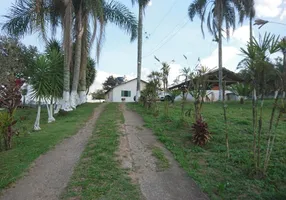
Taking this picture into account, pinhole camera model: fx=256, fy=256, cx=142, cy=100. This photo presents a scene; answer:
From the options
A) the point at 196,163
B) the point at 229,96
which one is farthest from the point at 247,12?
Answer: the point at 196,163

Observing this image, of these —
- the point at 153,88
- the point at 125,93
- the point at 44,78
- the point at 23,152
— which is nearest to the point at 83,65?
the point at 153,88

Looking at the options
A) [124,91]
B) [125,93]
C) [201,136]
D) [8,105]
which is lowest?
[201,136]

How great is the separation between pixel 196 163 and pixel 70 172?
8.02 ft

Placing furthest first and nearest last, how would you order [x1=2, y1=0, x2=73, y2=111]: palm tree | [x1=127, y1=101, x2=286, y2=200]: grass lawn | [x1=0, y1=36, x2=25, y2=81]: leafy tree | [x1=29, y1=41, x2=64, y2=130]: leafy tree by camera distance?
[x1=2, y1=0, x2=73, y2=111]: palm tree
[x1=29, y1=41, x2=64, y2=130]: leafy tree
[x1=0, y1=36, x2=25, y2=81]: leafy tree
[x1=127, y1=101, x2=286, y2=200]: grass lawn

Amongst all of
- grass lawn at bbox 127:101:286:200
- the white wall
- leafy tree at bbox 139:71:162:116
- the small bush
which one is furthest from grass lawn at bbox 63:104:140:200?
the white wall

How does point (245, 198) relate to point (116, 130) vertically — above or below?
below

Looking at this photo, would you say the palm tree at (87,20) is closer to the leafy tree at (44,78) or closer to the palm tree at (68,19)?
the palm tree at (68,19)

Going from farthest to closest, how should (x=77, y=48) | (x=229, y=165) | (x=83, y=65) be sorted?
1. (x=83, y=65)
2. (x=77, y=48)
3. (x=229, y=165)

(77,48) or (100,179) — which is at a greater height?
(77,48)

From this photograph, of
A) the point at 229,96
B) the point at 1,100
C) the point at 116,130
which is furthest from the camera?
the point at 229,96

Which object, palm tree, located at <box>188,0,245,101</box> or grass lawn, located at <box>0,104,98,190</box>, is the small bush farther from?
palm tree, located at <box>188,0,245,101</box>

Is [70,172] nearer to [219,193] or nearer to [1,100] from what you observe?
[219,193]

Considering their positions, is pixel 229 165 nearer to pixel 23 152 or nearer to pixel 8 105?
pixel 23 152

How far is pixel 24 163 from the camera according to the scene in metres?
5.19
